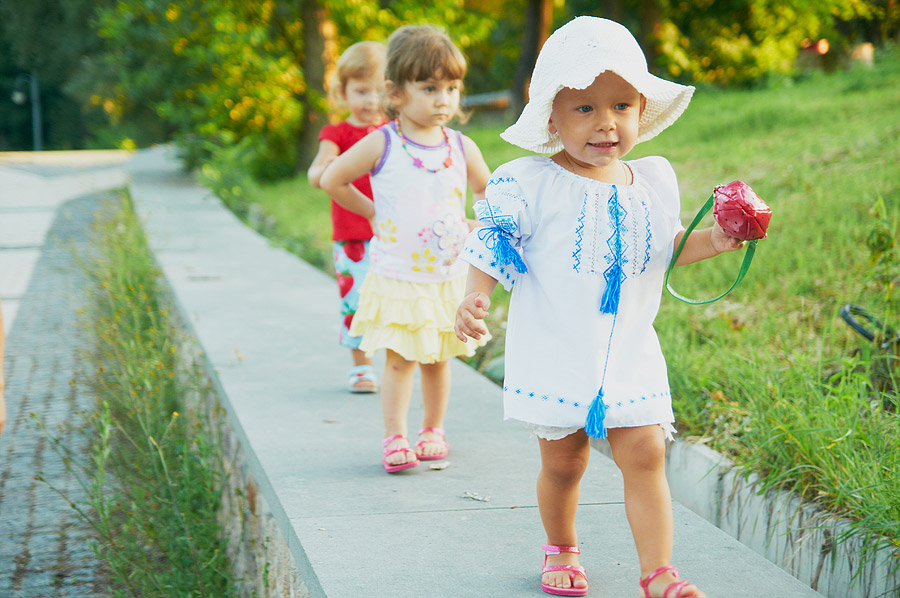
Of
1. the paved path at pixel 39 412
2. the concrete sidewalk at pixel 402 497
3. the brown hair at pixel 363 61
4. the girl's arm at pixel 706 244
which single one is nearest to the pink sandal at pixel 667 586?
the concrete sidewalk at pixel 402 497

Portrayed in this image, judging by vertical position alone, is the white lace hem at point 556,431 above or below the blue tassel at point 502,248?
below

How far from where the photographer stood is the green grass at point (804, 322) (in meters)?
3.10

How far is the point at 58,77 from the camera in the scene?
36.1 meters

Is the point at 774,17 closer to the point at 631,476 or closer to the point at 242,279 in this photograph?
the point at 242,279

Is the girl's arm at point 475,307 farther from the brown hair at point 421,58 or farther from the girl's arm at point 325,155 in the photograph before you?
the girl's arm at point 325,155

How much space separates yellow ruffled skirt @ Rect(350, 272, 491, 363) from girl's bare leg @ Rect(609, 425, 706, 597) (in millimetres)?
1158

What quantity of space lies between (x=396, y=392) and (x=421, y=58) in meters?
1.16

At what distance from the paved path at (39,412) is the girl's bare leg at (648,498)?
225cm

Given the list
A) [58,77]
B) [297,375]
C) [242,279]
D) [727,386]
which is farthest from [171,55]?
[58,77]

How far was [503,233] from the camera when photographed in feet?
→ 8.11

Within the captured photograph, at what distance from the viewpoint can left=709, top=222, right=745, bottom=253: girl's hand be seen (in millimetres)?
2332

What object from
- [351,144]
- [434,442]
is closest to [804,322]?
[434,442]

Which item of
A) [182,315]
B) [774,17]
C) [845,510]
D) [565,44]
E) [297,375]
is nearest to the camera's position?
Result: [565,44]

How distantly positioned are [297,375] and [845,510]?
2.68m
